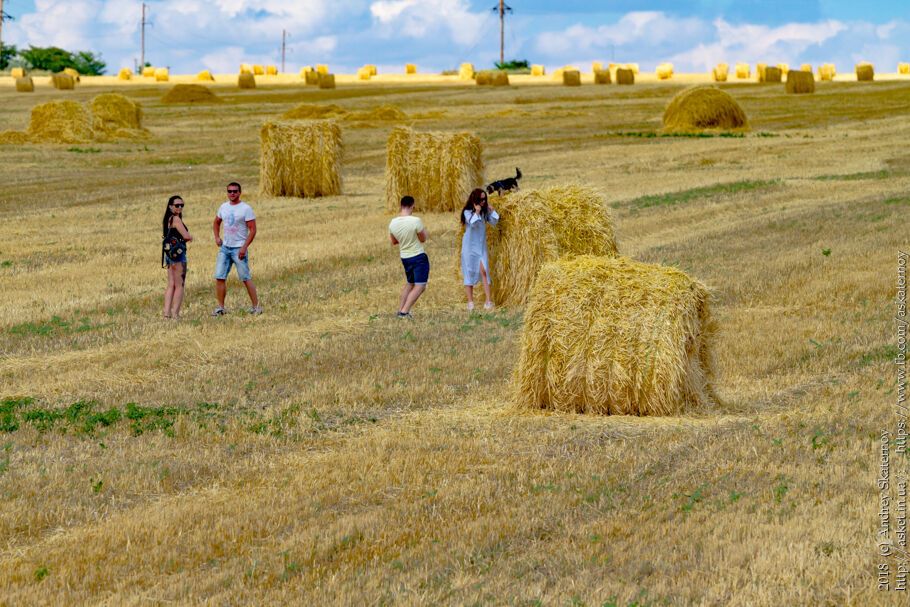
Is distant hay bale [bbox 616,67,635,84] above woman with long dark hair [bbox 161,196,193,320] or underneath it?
above

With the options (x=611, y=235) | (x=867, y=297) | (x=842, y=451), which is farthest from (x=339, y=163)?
(x=842, y=451)

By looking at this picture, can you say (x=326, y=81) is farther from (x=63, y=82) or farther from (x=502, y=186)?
(x=502, y=186)

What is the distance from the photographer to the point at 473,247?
15977 mm

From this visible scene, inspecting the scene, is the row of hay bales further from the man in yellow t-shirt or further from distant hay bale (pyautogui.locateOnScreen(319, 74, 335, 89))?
the man in yellow t-shirt

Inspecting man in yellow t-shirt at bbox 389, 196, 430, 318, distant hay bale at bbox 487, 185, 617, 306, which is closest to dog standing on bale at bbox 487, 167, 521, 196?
distant hay bale at bbox 487, 185, 617, 306

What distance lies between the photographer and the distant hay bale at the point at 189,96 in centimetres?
6144

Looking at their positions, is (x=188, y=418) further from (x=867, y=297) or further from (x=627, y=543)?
(x=867, y=297)

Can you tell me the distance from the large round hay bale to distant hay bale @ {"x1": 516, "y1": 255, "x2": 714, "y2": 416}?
3104cm

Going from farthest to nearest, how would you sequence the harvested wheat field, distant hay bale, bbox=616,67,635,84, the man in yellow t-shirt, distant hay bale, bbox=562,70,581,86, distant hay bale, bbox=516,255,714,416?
distant hay bale, bbox=616,67,635,84
distant hay bale, bbox=562,70,581,86
the man in yellow t-shirt
distant hay bale, bbox=516,255,714,416
the harvested wheat field

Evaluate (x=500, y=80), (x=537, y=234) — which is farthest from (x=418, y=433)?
(x=500, y=80)

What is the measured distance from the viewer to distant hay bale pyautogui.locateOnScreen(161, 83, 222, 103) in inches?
2419

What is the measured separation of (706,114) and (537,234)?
2610cm

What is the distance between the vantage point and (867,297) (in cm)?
1517

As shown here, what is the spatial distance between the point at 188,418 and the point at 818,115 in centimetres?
3897
